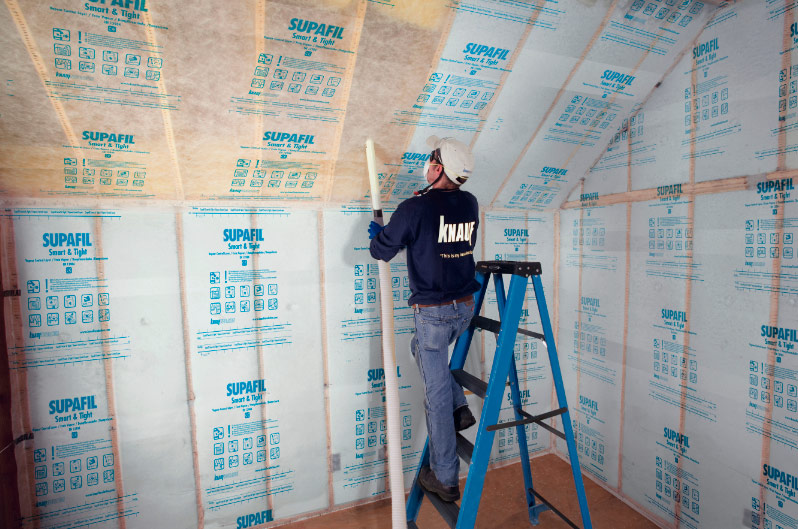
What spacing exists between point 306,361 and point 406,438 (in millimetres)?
885

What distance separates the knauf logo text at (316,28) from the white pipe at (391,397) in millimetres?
531

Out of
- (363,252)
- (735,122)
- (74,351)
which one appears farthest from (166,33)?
(735,122)

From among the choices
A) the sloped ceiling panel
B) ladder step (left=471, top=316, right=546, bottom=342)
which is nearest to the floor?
ladder step (left=471, top=316, right=546, bottom=342)

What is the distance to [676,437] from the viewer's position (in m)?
2.28

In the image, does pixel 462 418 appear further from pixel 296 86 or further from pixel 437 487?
pixel 296 86

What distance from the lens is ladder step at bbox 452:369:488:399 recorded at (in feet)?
6.02

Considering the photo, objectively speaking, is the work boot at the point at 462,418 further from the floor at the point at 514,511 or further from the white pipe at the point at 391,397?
the floor at the point at 514,511

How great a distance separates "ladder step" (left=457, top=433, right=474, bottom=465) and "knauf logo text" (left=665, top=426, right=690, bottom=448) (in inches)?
50.9

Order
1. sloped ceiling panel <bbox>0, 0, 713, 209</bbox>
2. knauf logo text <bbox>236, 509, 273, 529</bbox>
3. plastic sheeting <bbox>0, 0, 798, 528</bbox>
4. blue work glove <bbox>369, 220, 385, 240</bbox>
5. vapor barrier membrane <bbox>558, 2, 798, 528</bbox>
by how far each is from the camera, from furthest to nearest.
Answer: knauf logo text <bbox>236, 509, 273, 529</bbox> < blue work glove <bbox>369, 220, 385, 240</bbox> < vapor barrier membrane <bbox>558, 2, 798, 528</bbox> < plastic sheeting <bbox>0, 0, 798, 528</bbox> < sloped ceiling panel <bbox>0, 0, 713, 209</bbox>

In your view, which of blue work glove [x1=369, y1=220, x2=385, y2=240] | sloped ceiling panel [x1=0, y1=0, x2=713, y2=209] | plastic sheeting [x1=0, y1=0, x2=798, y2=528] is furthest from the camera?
blue work glove [x1=369, y1=220, x2=385, y2=240]

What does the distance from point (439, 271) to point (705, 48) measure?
6.11ft

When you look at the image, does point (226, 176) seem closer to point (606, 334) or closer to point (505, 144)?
point (505, 144)

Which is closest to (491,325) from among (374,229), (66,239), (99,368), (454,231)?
(454,231)

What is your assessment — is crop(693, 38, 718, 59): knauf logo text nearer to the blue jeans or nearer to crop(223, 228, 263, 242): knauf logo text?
the blue jeans
